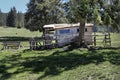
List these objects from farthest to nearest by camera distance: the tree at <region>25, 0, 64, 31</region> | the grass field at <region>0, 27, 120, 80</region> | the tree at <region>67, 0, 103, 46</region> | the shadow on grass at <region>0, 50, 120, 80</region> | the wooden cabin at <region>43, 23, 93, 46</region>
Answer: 1. the tree at <region>25, 0, 64, 31</region>
2. the wooden cabin at <region>43, 23, 93, 46</region>
3. the tree at <region>67, 0, 103, 46</region>
4. the shadow on grass at <region>0, 50, 120, 80</region>
5. the grass field at <region>0, 27, 120, 80</region>

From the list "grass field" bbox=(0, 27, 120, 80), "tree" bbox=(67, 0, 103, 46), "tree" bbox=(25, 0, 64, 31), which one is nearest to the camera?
"grass field" bbox=(0, 27, 120, 80)

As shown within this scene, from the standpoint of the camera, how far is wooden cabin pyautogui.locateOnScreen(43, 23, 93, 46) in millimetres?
28781

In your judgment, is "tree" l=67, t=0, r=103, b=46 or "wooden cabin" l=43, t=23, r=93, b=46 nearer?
"tree" l=67, t=0, r=103, b=46

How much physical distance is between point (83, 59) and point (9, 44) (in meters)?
10.8

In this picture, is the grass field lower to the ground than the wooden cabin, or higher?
lower

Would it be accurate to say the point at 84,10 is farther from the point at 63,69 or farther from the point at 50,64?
the point at 63,69

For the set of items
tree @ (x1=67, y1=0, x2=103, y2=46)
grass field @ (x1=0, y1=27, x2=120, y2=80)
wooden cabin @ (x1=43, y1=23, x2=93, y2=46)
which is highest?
tree @ (x1=67, y1=0, x2=103, y2=46)

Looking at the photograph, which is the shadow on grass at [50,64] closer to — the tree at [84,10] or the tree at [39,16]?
the tree at [84,10]

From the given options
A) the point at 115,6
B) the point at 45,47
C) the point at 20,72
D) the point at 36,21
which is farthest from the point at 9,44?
the point at 36,21

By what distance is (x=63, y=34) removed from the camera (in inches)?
1288

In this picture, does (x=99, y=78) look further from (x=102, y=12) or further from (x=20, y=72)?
(x=102, y=12)

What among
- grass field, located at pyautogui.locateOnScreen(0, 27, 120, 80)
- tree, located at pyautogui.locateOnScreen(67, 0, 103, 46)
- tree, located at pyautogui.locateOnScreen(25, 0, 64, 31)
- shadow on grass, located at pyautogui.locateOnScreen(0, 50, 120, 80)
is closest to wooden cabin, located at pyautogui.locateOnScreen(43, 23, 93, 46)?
tree, located at pyautogui.locateOnScreen(67, 0, 103, 46)

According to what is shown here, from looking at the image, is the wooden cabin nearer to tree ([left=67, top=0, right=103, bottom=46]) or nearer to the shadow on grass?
tree ([left=67, top=0, right=103, bottom=46])

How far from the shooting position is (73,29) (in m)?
33.7
